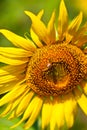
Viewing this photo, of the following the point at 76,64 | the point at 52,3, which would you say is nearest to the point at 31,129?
the point at 76,64

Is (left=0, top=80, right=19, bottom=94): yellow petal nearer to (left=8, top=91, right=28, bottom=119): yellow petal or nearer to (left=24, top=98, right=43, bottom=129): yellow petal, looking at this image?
(left=8, top=91, right=28, bottom=119): yellow petal

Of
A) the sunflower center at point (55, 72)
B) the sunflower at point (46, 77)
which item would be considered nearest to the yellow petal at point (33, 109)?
the sunflower at point (46, 77)

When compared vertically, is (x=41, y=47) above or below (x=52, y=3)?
below

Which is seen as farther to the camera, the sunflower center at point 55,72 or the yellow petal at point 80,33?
the sunflower center at point 55,72

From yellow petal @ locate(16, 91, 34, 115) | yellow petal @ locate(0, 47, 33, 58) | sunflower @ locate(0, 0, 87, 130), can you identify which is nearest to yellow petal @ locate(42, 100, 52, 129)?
sunflower @ locate(0, 0, 87, 130)

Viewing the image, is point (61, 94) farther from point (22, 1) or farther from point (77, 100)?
point (22, 1)

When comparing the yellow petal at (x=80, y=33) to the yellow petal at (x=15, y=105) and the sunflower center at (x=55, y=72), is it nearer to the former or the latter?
the sunflower center at (x=55, y=72)

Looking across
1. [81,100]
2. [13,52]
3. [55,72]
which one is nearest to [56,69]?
[55,72]
